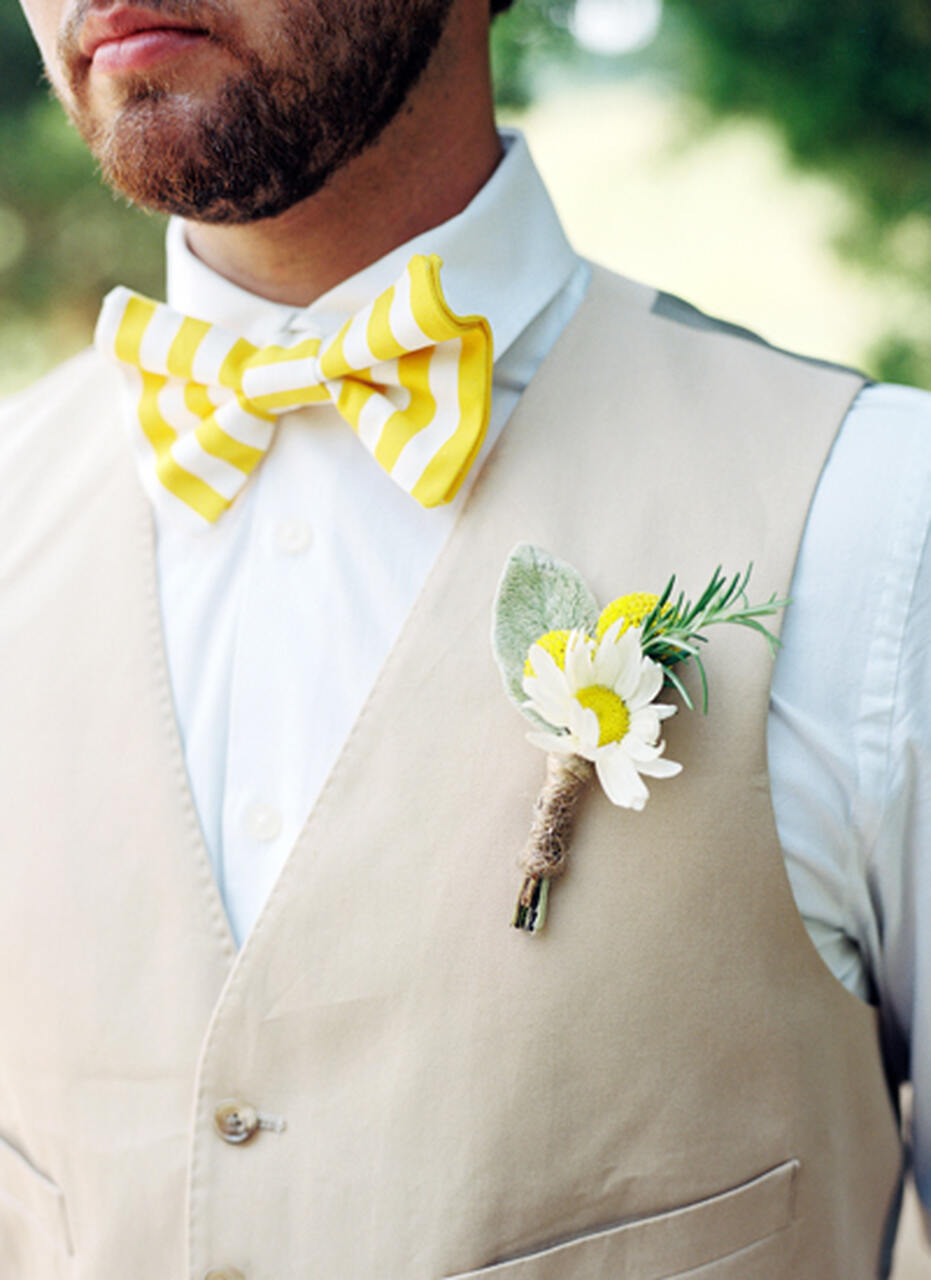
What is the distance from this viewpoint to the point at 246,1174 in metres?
0.80

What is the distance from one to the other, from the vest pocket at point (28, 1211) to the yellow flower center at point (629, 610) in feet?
1.89

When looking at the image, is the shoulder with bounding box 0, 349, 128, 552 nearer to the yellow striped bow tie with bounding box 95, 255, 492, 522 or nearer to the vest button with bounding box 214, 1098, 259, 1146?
the yellow striped bow tie with bounding box 95, 255, 492, 522

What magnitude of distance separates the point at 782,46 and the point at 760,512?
2.21 m

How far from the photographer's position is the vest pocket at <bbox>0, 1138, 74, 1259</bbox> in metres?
0.88

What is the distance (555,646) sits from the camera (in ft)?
2.58

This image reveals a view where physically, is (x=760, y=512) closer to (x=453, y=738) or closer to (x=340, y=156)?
(x=453, y=738)

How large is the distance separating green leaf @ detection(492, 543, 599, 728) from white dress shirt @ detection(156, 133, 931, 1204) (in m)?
0.10

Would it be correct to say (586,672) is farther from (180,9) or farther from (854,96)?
(854,96)

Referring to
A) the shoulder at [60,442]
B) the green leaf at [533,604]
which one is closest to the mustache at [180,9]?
the shoulder at [60,442]

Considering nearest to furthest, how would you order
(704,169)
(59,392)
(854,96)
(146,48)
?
(146,48) → (59,392) → (854,96) → (704,169)

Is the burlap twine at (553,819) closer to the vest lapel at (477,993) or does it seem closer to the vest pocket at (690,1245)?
the vest lapel at (477,993)

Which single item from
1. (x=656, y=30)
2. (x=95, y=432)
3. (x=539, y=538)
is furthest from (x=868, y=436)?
(x=656, y=30)

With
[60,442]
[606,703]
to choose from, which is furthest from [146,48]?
[606,703]

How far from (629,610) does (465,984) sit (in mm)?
275
